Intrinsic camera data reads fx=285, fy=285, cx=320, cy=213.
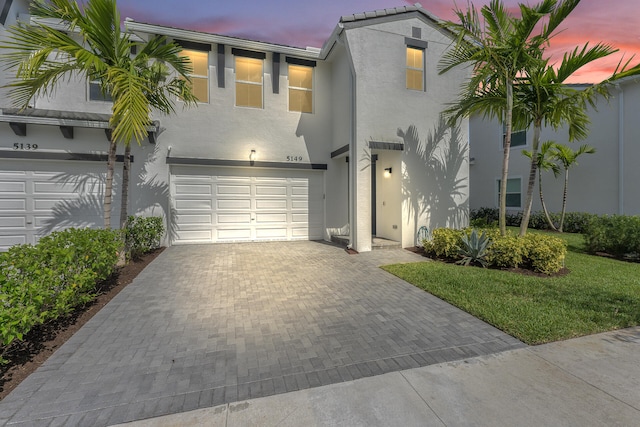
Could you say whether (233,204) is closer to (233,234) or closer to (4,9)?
(233,234)

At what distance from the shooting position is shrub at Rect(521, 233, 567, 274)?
20.7 feet

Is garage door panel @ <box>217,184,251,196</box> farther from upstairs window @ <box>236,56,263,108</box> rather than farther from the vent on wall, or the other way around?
the vent on wall

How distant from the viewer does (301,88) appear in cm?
1072

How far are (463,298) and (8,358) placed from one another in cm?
588

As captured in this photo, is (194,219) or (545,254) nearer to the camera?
(545,254)

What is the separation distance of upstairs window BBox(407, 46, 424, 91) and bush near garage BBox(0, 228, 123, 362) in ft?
31.2

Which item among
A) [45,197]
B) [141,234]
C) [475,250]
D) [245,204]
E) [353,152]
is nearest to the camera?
[475,250]

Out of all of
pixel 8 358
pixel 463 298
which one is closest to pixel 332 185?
pixel 463 298

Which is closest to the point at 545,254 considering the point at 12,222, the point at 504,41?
the point at 504,41

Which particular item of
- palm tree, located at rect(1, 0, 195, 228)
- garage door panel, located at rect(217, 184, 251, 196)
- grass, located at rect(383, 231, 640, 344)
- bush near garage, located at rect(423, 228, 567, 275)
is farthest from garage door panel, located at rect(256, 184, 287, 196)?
bush near garage, located at rect(423, 228, 567, 275)

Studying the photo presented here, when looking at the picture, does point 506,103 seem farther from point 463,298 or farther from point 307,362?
point 307,362

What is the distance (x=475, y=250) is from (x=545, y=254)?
136cm

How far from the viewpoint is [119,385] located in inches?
102

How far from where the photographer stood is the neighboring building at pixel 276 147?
8516 millimetres
